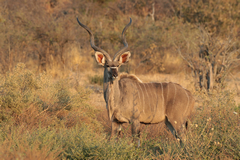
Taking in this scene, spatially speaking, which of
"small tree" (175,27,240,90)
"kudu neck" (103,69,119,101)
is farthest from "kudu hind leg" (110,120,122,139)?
"small tree" (175,27,240,90)

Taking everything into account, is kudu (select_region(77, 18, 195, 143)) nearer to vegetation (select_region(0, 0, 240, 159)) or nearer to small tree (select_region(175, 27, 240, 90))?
vegetation (select_region(0, 0, 240, 159))

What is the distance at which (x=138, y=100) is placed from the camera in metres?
3.92

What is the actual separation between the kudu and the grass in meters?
0.19

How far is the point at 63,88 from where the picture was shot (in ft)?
16.8

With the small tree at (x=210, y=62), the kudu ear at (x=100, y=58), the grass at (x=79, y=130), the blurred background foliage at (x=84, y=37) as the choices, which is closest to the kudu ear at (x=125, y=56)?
the kudu ear at (x=100, y=58)

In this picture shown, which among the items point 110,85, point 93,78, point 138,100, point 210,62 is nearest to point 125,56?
point 110,85

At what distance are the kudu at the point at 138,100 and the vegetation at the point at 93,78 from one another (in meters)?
0.21

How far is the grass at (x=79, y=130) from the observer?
2.87 meters

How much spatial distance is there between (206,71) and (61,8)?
14.9 metres

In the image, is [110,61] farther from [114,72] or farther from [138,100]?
[138,100]

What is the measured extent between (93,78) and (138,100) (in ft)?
17.3

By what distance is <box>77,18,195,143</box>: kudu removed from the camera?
376 cm

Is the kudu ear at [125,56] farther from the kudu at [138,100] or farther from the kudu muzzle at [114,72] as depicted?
the kudu muzzle at [114,72]

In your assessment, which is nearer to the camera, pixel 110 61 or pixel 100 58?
pixel 110 61
